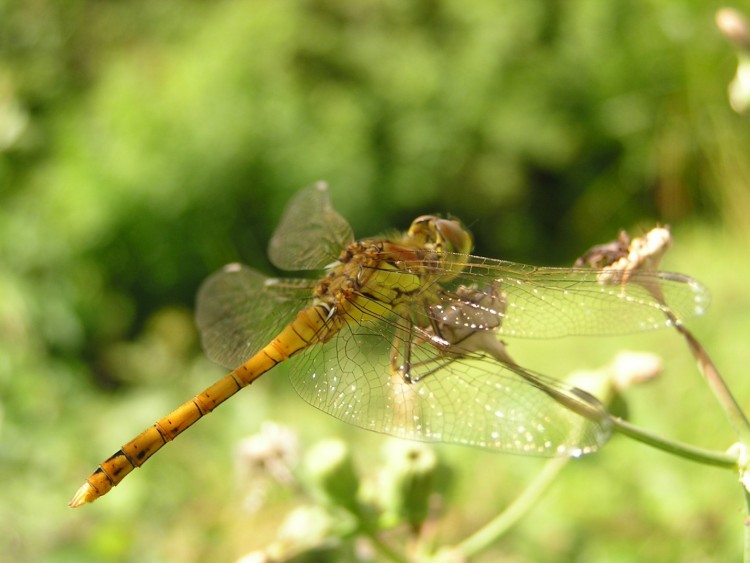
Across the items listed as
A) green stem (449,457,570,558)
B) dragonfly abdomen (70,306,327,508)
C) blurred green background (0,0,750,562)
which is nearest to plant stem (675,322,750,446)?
green stem (449,457,570,558)

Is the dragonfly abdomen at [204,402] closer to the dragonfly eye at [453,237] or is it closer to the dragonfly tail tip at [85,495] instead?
the dragonfly tail tip at [85,495]

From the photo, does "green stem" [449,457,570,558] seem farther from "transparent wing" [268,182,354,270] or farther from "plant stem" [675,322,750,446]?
"transparent wing" [268,182,354,270]

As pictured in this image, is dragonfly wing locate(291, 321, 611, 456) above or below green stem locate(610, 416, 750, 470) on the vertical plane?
below

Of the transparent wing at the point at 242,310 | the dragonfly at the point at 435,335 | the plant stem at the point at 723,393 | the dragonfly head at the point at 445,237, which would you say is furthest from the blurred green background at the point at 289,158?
the plant stem at the point at 723,393

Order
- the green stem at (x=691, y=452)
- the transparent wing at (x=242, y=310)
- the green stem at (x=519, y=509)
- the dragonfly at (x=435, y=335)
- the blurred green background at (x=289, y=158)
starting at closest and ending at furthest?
1. the green stem at (x=691, y=452)
2. the dragonfly at (x=435, y=335)
3. the green stem at (x=519, y=509)
4. the transparent wing at (x=242, y=310)
5. the blurred green background at (x=289, y=158)

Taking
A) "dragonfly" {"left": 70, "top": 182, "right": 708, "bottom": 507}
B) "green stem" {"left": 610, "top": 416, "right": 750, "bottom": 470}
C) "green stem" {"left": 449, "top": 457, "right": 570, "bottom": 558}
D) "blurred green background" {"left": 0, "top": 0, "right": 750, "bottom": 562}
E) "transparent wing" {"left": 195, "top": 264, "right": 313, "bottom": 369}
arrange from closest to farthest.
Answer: "green stem" {"left": 610, "top": 416, "right": 750, "bottom": 470} → "dragonfly" {"left": 70, "top": 182, "right": 708, "bottom": 507} → "green stem" {"left": 449, "top": 457, "right": 570, "bottom": 558} → "transparent wing" {"left": 195, "top": 264, "right": 313, "bottom": 369} → "blurred green background" {"left": 0, "top": 0, "right": 750, "bottom": 562}

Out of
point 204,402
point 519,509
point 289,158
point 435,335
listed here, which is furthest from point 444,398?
point 289,158
